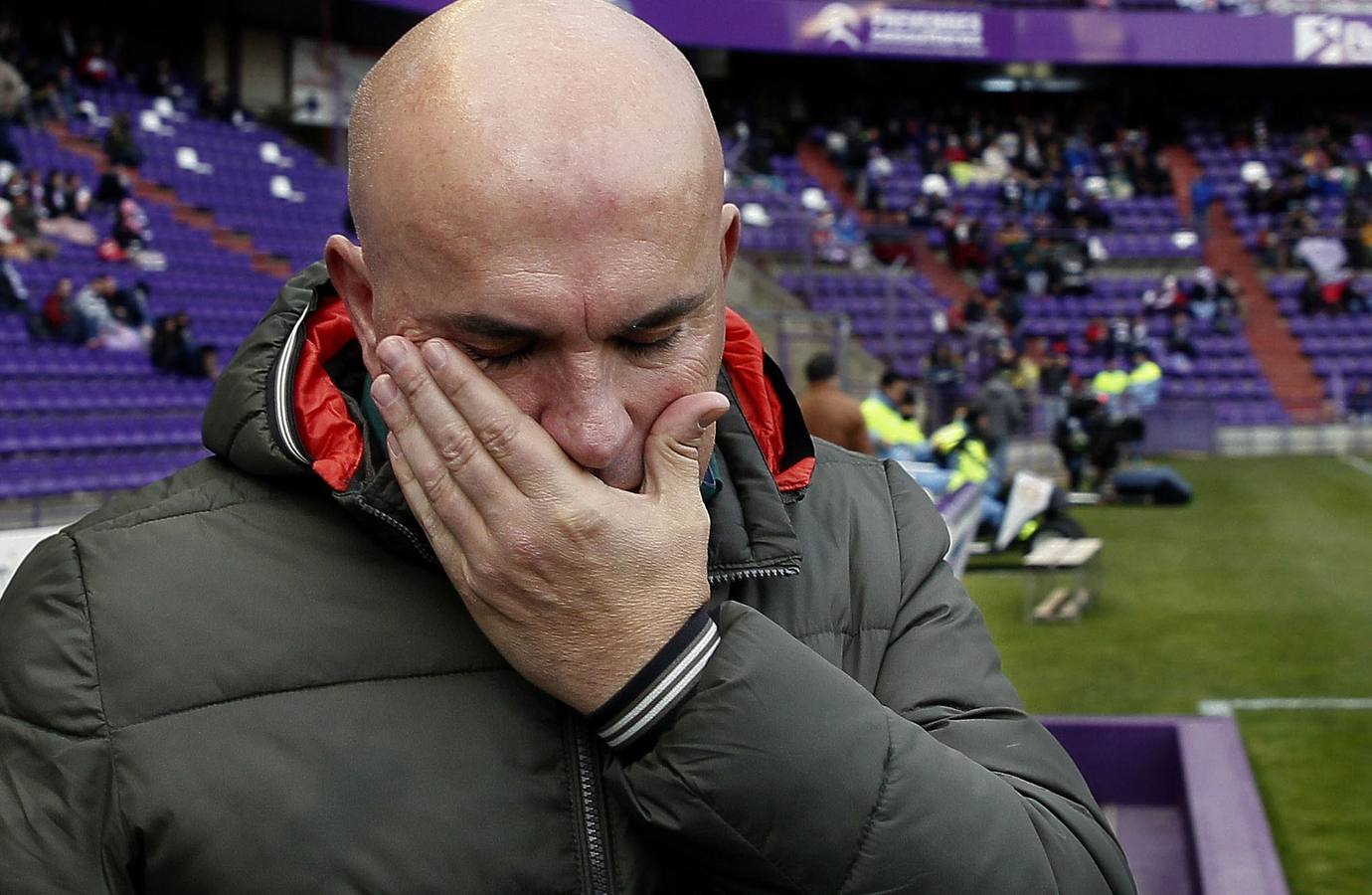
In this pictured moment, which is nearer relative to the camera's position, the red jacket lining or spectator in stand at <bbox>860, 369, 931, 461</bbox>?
the red jacket lining

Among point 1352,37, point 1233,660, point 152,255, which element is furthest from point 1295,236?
point 1233,660

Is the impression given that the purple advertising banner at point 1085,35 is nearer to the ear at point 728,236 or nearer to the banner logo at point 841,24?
the banner logo at point 841,24

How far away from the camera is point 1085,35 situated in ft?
95.4

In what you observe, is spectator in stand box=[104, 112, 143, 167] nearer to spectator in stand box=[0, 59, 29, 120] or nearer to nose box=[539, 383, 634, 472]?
spectator in stand box=[0, 59, 29, 120]

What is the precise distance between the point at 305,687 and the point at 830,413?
7.51 meters

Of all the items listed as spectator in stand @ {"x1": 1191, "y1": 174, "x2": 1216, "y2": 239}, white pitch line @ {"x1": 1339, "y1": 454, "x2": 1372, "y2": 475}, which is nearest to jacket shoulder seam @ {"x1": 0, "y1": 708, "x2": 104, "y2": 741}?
white pitch line @ {"x1": 1339, "y1": 454, "x2": 1372, "y2": 475}

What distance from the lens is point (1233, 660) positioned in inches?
273

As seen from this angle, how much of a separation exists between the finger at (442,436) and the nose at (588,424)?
0.05 m

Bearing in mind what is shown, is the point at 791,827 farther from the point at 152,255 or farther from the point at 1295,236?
the point at 1295,236

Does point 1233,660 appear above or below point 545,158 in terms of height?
below

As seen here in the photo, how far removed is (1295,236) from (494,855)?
26.9 m

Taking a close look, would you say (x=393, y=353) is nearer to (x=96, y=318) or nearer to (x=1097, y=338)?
(x=96, y=318)

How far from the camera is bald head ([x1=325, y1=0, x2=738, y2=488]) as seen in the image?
1.02 m

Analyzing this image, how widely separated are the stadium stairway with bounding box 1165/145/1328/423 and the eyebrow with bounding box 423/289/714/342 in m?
22.8
